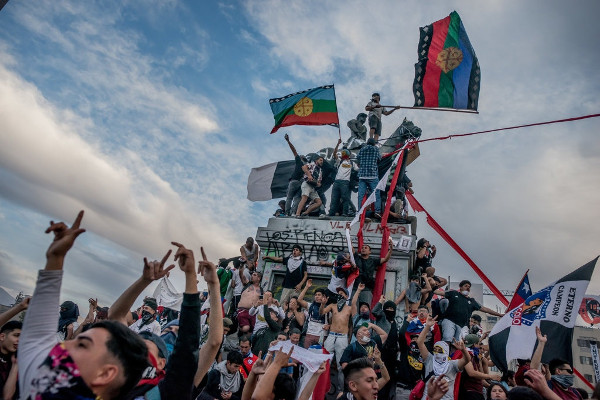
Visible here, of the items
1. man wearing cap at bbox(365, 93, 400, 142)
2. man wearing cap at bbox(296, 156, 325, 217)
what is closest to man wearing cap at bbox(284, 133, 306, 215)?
man wearing cap at bbox(296, 156, 325, 217)

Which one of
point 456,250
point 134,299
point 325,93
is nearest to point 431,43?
point 325,93

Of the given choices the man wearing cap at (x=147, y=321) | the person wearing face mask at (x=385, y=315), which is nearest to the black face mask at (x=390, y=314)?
the person wearing face mask at (x=385, y=315)

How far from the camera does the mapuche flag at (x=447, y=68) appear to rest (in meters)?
11.7

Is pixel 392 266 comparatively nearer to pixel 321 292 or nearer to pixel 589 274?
pixel 321 292

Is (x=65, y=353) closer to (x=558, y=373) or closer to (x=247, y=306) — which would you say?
(x=558, y=373)

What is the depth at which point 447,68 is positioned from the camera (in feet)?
39.1

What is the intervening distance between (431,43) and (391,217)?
5.57 metres

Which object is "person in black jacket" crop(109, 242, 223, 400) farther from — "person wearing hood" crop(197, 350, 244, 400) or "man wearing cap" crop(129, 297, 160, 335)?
"man wearing cap" crop(129, 297, 160, 335)

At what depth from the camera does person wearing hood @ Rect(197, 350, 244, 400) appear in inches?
219

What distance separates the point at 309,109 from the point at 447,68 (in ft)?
15.4

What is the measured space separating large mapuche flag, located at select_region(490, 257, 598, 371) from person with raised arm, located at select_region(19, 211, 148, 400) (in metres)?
4.90

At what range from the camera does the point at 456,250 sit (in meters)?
10.7

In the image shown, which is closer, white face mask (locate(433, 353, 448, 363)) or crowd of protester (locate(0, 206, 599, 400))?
crowd of protester (locate(0, 206, 599, 400))

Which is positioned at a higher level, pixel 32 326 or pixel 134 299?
pixel 134 299
